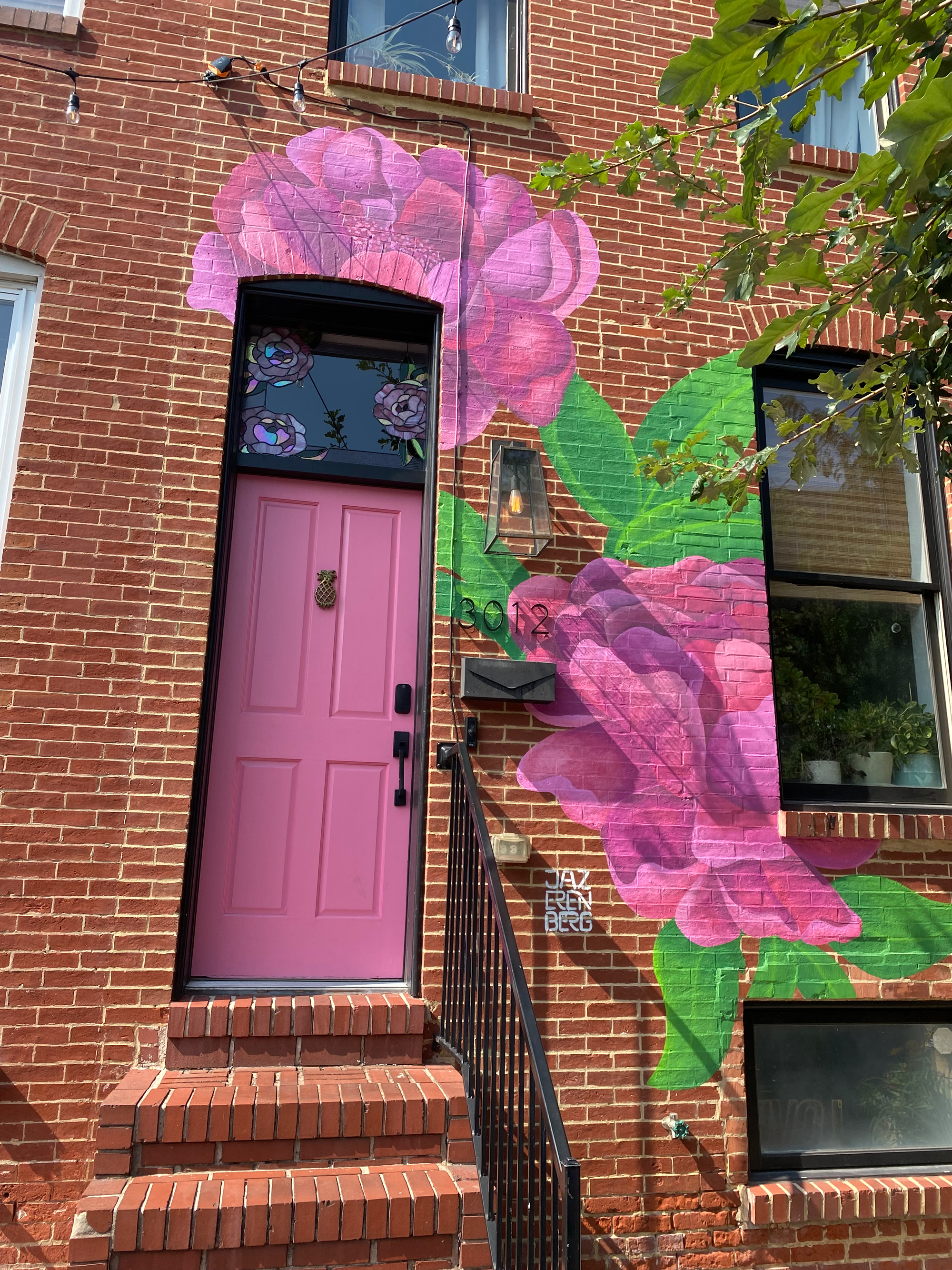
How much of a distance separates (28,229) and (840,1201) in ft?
16.5

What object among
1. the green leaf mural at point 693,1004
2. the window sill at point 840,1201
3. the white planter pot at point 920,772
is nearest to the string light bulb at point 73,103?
the green leaf mural at point 693,1004

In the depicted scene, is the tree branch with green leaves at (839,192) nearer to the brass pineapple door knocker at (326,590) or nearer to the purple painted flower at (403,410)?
the purple painted flower at (403,410)

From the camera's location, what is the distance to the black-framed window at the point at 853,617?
4387 mm

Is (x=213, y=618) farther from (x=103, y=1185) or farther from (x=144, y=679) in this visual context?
(x=103, y=1185)

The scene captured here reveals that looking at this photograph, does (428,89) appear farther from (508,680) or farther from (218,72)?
(508,680)

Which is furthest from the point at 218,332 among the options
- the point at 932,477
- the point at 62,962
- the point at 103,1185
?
the point at 932,477

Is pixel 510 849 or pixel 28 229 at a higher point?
pixel 28 229

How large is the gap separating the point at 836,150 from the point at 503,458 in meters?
2.69

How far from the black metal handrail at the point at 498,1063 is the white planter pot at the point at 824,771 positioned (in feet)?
5.55

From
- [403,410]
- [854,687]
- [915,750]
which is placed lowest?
[915,750]

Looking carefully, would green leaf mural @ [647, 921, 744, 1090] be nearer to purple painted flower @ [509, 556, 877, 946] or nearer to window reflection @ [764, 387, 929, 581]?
Answer: purple painted flower @ [509, 556, 877, 946]

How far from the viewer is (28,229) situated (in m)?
3.93

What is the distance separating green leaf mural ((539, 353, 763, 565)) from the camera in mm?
4250

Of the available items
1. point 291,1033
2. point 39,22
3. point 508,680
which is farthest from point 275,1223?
point 39,22
